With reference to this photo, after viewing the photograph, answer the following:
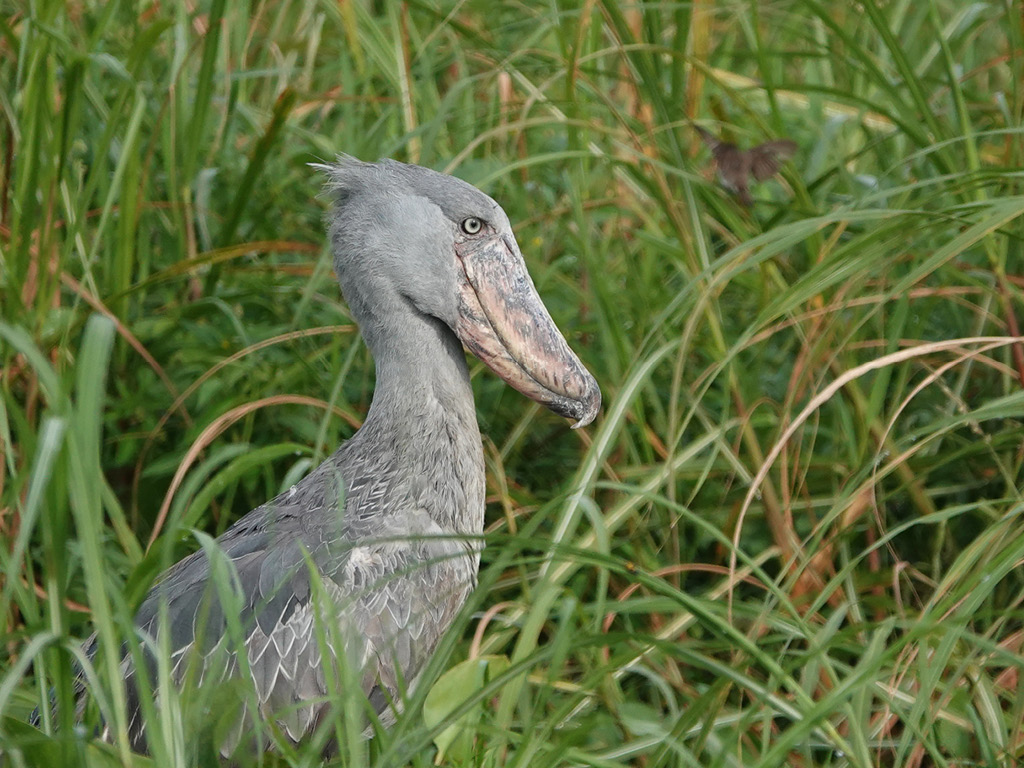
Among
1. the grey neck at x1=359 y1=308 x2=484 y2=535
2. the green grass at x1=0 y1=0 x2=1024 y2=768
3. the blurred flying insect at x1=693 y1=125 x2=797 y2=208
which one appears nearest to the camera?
the green grass at x1=0 y1=0 x2=1024 y2=768

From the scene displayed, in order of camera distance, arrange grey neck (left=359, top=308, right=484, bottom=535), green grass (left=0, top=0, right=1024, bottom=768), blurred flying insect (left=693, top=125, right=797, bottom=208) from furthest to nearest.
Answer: blurred flying insect (left=693, top=125, right=797, bottom=208), grey neck (left=359, top=308, right=484, bottom=535), green grass (left=0, top=0, right=1024, bottom=768)

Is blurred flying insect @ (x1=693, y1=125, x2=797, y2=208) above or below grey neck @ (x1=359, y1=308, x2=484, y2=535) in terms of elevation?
above

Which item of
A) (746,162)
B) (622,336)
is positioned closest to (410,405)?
(622,336)

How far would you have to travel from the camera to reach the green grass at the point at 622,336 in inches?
86.3

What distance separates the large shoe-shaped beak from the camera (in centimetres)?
238

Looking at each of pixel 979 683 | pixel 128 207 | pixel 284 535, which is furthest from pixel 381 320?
pixel 979 683

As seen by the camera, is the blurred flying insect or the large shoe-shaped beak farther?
the blurred flying insect

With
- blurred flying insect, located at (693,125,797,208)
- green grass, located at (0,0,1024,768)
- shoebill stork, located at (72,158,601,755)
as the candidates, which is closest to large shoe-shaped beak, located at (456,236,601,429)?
shoebill stork, located at (72,158,601,755)

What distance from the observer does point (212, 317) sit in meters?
3.08

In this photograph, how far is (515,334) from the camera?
2.38 meters

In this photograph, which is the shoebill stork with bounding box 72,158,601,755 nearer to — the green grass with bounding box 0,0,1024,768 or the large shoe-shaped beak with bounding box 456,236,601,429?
the large shoe-shaped beak with bounding box 456,236,601,429

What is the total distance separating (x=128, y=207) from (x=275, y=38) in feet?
3.82

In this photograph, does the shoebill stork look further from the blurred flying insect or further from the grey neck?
the blurred flying insect

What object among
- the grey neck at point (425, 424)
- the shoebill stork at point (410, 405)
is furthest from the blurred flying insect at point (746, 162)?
the grey neck at point (425, 424)
